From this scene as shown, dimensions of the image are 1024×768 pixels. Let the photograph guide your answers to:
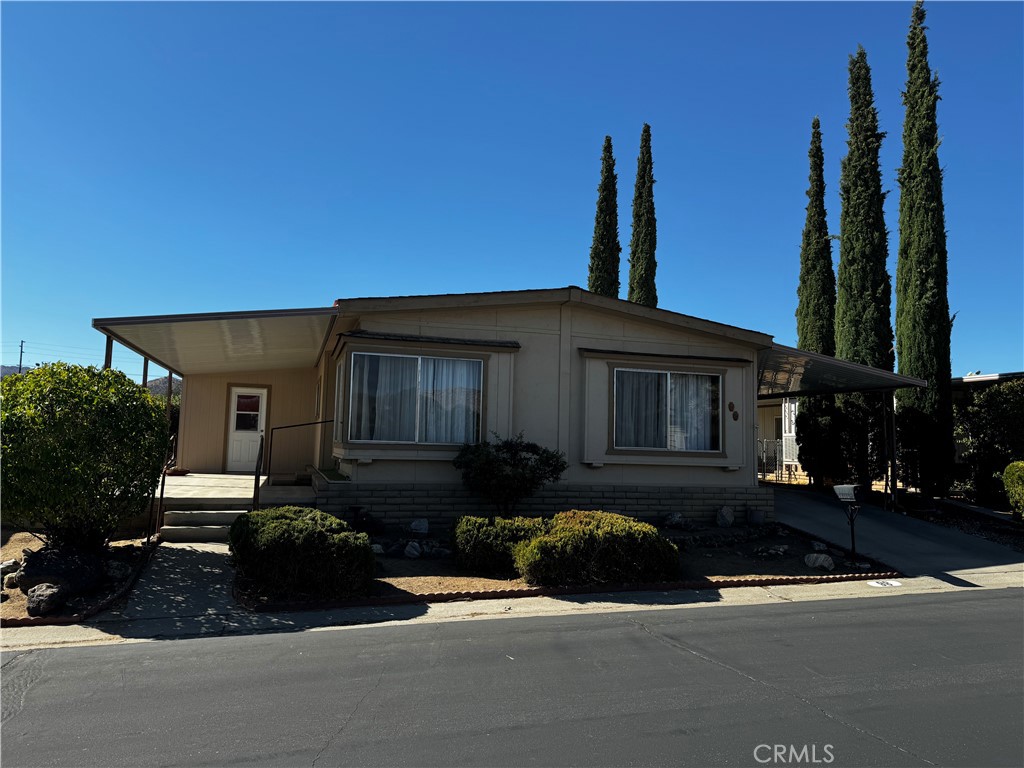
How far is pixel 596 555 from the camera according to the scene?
27.9 feet

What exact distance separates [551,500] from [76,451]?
661cm

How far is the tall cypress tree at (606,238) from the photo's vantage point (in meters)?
25.9

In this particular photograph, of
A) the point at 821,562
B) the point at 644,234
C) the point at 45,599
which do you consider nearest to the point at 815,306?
the point at 644,234

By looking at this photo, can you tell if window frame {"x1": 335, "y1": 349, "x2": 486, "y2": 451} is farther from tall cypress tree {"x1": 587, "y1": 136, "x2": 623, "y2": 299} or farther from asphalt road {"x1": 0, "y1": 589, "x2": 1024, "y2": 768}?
tall cypress tree {"x1": 587, "y1": 136, "x2": 623, "y2": 299}

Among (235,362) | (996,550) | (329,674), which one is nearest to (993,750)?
(329,674)

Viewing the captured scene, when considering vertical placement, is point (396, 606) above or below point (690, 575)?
below

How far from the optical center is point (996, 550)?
11797mm

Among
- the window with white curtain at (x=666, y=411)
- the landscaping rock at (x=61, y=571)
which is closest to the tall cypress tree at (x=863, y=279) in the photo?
the window with white curtain at (x=666, y=411)

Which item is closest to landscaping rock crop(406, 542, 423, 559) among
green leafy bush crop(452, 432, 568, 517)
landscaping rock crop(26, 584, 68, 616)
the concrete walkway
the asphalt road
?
green leafy bush crop(452, 432, 568, 517)

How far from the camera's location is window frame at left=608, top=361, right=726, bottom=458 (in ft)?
38.4

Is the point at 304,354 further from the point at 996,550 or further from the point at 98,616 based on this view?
the point at 996,550

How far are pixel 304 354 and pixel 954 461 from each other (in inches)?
578

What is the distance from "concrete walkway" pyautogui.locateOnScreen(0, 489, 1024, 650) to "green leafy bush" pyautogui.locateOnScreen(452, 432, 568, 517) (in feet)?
7.90

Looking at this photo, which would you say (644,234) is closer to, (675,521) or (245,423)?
(245,423)
